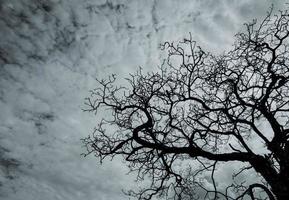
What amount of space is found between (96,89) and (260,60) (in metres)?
5.74

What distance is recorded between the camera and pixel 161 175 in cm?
1024

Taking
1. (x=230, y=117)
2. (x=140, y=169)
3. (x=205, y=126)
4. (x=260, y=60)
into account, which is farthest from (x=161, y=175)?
(x=260, y=60)

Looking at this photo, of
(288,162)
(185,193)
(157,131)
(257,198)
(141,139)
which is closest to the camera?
(288,162)

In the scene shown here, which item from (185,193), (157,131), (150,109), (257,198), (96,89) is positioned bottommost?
(257,198)

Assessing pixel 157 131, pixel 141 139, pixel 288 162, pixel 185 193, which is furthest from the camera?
pixel 185 193

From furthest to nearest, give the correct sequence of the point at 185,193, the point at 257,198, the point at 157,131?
the point at 185,193, the point at 157,131, the point at 257,198

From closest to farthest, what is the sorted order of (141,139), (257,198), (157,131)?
(257,198) → (141,139) → (157,131)

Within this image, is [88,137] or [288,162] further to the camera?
[88,137]

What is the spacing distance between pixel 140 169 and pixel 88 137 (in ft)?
6.96

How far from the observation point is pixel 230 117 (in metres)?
9.81

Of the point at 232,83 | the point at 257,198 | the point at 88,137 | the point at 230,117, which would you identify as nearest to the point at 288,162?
the point at 257,198

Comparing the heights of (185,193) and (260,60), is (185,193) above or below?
below

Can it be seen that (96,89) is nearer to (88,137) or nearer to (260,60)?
(88,137)

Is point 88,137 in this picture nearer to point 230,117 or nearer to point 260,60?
point 230,117
